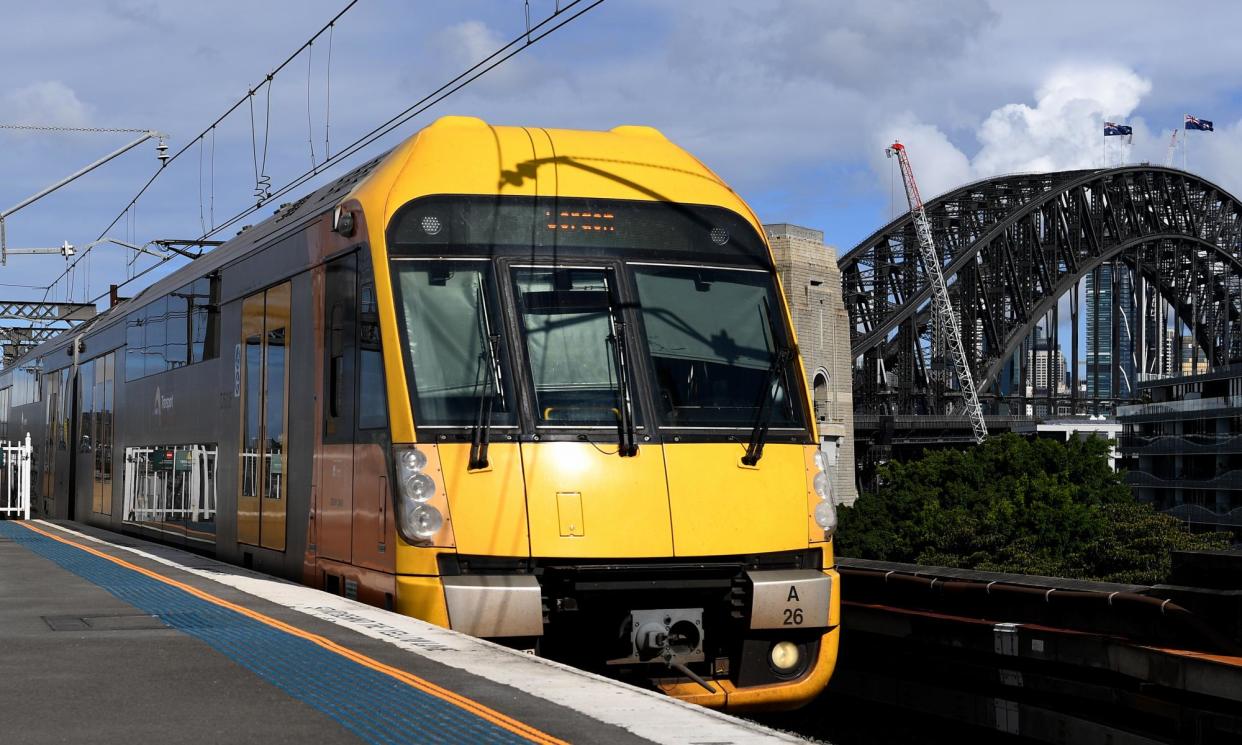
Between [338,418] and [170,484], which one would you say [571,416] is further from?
[170,484]

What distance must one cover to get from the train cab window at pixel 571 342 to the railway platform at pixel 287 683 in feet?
6.05

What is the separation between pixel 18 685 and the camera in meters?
7.94

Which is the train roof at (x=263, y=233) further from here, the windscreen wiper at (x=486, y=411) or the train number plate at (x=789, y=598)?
the train number plate at (x=789, y=598)

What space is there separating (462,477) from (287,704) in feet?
9.87

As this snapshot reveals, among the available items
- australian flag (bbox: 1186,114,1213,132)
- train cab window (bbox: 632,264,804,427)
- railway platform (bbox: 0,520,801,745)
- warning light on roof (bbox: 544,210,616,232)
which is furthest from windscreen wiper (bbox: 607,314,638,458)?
australian flag (bbox: 1186,114,1213,132)

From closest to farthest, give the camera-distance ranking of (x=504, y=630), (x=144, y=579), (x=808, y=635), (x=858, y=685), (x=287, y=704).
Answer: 1. (x=287, y=704)
2. (x=504, y=630)
3. (x=808, y=635)
4. (x=144, y=579)
5. (x=858, y=685)

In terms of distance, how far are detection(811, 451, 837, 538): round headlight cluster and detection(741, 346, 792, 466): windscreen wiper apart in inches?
20.3

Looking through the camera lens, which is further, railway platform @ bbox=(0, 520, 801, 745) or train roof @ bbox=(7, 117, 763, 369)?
train roof @ bbox=(7, 117, 763, 369)

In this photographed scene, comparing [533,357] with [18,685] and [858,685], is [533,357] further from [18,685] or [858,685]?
[858,685]

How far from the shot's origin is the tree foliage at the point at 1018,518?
80062 millimetres

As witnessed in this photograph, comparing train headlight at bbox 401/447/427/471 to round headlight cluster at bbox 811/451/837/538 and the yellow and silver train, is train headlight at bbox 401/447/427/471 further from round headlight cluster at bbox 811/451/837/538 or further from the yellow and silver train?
round headlight cluster at bbox 811/451/837/538

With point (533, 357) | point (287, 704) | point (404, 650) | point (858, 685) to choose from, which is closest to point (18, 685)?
point (287, 704)

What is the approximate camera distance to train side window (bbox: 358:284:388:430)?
1086 cm

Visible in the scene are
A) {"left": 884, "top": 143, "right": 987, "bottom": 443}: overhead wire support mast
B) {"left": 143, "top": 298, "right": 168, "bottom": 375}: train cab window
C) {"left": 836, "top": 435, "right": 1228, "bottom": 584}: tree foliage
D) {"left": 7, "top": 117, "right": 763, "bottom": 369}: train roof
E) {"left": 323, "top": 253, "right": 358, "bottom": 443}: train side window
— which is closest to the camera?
{"left": 7, "top": 117, "right": 763, "bottom": 369}: train roof
